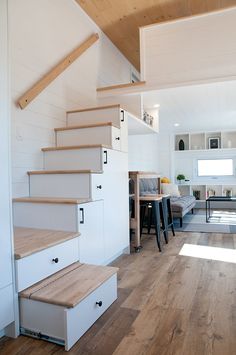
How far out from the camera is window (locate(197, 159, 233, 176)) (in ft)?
25.7

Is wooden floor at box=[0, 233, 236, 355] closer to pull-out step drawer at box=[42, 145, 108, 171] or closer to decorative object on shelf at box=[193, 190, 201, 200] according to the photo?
pull-out step drawer at box=[42, 145, 108, 171]

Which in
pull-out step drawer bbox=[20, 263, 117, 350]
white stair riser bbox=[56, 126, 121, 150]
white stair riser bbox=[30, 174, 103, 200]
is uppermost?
white stair riser bbox=[56, 126, 121, 150]

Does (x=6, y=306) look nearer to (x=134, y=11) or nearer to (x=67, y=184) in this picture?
(x=67, y=184)

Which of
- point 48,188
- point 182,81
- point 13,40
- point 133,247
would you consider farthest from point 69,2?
point 133,247

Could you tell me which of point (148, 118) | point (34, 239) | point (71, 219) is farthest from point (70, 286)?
point (148, 118)

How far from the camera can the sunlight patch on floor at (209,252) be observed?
123 inches

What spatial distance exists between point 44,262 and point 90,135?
155 centimetres

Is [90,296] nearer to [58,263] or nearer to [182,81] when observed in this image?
[58,263]

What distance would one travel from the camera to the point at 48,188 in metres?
2.63

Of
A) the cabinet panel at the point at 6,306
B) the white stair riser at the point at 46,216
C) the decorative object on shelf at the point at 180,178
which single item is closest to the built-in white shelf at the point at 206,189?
Answer: the decorative object on shelf at the point at 180,178

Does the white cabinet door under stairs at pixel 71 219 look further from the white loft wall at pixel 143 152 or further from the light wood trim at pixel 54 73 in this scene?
Answer: the white loft wall at pixel 143 152

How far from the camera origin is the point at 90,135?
299 cm

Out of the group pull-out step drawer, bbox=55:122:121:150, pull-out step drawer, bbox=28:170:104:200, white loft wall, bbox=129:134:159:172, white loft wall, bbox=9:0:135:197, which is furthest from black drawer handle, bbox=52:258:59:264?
white loft wall, bbox=129:134:159:172

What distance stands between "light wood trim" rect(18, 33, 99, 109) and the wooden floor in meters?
1.90
